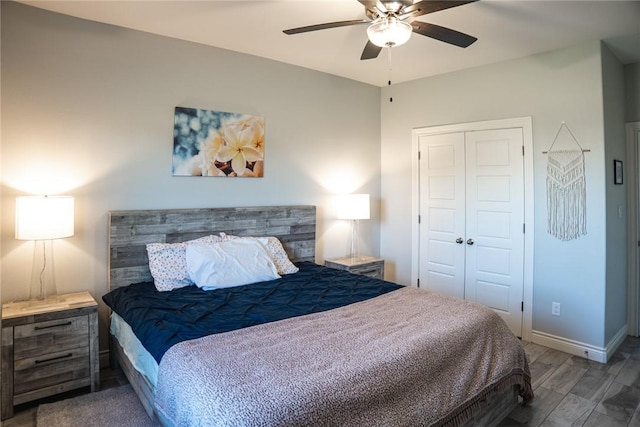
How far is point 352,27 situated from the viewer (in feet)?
9.86

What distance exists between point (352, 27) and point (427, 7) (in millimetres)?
1010

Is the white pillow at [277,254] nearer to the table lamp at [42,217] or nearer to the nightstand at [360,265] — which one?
the nightstand at [360,265]

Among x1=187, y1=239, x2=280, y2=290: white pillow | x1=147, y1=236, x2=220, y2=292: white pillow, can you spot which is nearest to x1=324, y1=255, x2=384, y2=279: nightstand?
x1=187, y1=239, x2=280, y2=290: white pillow

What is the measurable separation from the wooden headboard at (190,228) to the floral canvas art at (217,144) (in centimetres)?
36

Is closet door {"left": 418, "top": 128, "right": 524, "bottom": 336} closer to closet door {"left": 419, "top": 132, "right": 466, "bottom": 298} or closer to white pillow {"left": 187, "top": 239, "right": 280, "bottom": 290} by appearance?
closet door {"left": 419, "top": 132, "right": 466, "bottom": 298}

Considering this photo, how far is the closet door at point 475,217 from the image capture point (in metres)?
3.77

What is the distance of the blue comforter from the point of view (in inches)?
81.7

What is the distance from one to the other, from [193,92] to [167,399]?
2519 millimetres

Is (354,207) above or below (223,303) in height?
above

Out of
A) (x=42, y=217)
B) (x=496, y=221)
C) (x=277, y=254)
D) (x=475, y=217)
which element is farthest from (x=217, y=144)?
(x=496, y=221)

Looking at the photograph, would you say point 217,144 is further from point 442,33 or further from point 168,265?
point 442,33

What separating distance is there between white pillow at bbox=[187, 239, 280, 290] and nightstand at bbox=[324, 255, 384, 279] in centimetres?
102

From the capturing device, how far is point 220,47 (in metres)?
3.49

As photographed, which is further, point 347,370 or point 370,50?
point 370,50
